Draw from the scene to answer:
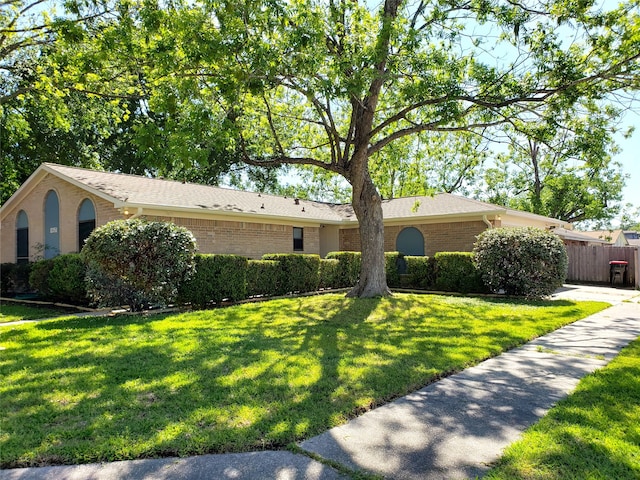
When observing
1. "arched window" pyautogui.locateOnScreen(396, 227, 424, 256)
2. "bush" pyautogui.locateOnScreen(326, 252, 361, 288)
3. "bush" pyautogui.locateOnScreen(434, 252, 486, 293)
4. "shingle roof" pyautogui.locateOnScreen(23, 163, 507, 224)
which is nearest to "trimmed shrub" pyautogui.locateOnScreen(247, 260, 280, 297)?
"shingle roof" pyautogui.locateOnScreen(23, 163, 507, 224)

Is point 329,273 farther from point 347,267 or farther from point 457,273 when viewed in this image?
point 457,273

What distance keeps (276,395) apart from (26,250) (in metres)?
16.9

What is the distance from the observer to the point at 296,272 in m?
14.3

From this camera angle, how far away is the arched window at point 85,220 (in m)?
14.2

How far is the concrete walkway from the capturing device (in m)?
2.91

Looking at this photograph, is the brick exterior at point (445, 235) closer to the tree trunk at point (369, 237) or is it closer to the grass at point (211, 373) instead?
the tree trunk at point (369, 237)

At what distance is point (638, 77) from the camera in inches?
351

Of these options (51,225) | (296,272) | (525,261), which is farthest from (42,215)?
(525,261)

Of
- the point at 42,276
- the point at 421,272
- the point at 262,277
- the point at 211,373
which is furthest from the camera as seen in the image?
the point at 421,272

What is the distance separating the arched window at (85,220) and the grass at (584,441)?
1441 centimetres

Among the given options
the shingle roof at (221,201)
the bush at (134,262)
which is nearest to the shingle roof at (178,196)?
the shingle roof at (221,201)

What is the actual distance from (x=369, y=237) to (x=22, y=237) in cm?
1441

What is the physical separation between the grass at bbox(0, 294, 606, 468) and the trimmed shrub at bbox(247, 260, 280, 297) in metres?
2.76

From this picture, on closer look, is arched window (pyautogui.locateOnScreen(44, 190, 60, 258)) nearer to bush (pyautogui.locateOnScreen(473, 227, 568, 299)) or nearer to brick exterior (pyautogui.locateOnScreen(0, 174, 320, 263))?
brick exterior (pyautogui.locateOnScreen(0, 174, 320, 263))
